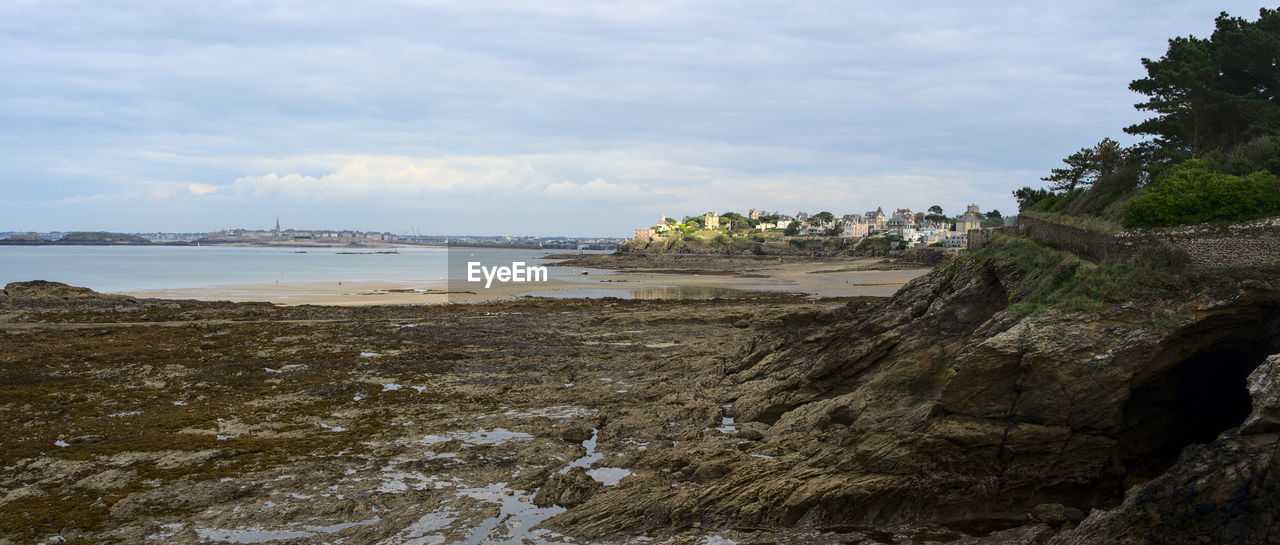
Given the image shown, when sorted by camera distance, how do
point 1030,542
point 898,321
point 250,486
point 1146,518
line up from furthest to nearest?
A: point 898,321 → point 250,486 → point 1030,542 → point 1146,518

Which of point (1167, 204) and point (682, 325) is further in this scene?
point (682, 325)

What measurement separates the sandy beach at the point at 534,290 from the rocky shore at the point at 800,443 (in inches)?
1061

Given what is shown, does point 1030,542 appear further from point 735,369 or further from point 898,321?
point 735,369

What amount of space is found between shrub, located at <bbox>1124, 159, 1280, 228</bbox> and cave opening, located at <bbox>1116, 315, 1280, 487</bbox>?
3.05 meters

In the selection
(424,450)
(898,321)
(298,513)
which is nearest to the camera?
(298,513)

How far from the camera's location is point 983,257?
54.2ft

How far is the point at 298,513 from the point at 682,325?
1976 centimetres

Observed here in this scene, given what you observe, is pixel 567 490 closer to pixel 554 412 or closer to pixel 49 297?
pixel 554 412

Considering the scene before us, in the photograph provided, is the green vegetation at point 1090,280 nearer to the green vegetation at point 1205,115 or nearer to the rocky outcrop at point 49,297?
the green vegetation at point 1205,115

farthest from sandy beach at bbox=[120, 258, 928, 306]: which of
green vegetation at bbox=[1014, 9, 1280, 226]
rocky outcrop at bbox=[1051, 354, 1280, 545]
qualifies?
rocky outcrop at bbox=[1051, 354, 1280, 545]

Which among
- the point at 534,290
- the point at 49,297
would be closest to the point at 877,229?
the point at 534,290

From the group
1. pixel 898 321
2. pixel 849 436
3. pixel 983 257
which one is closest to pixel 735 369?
pixel 898 321

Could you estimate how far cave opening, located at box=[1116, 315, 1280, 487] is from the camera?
29.7 ft

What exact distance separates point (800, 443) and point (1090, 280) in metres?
4.45
